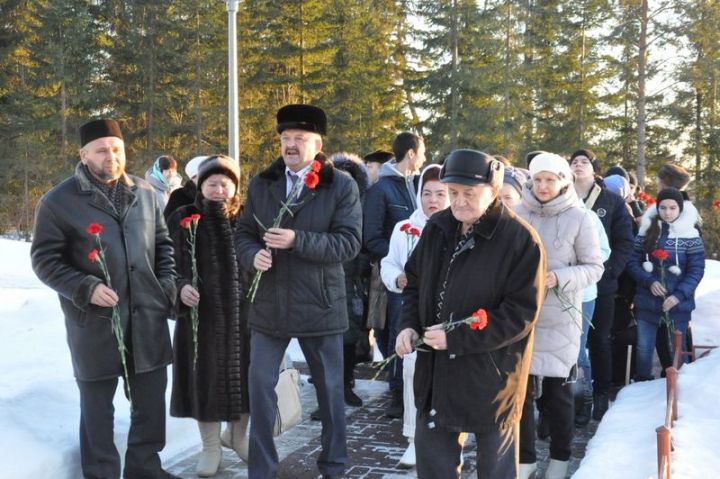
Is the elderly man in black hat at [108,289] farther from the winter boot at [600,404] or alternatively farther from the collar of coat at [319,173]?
the winter boot at [600,404]

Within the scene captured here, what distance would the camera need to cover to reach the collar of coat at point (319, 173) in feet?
15.4

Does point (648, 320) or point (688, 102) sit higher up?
point (688, 102)

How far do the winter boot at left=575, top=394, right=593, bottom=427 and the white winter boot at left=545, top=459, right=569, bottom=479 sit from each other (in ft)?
4.53

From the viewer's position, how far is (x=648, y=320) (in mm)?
7117

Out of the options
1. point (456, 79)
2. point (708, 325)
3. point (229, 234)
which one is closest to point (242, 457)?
point (229, 234)

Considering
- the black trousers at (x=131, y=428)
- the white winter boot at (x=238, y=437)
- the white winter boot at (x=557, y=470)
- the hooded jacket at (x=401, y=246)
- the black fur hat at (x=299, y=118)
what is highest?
the black fur hat at (x=299, y=118)

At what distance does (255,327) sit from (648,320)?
406 centimetres

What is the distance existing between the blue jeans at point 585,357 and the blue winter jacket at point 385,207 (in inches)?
63.2

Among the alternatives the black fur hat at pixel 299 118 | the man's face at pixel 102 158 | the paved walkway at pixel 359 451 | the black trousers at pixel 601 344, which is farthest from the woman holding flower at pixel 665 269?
the man's face at pixel 102 158

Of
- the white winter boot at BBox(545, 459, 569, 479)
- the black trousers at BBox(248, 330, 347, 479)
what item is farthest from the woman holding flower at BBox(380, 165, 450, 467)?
the white winter boot at BBox(545, 459, 569, 479)

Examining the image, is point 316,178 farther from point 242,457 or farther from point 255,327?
point 242,457

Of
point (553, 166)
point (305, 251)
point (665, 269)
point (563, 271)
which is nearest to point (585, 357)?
point (665, 269)

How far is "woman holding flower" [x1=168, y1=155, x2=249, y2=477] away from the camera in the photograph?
5027 mm

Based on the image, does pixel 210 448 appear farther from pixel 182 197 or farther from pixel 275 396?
pixel 182 197
